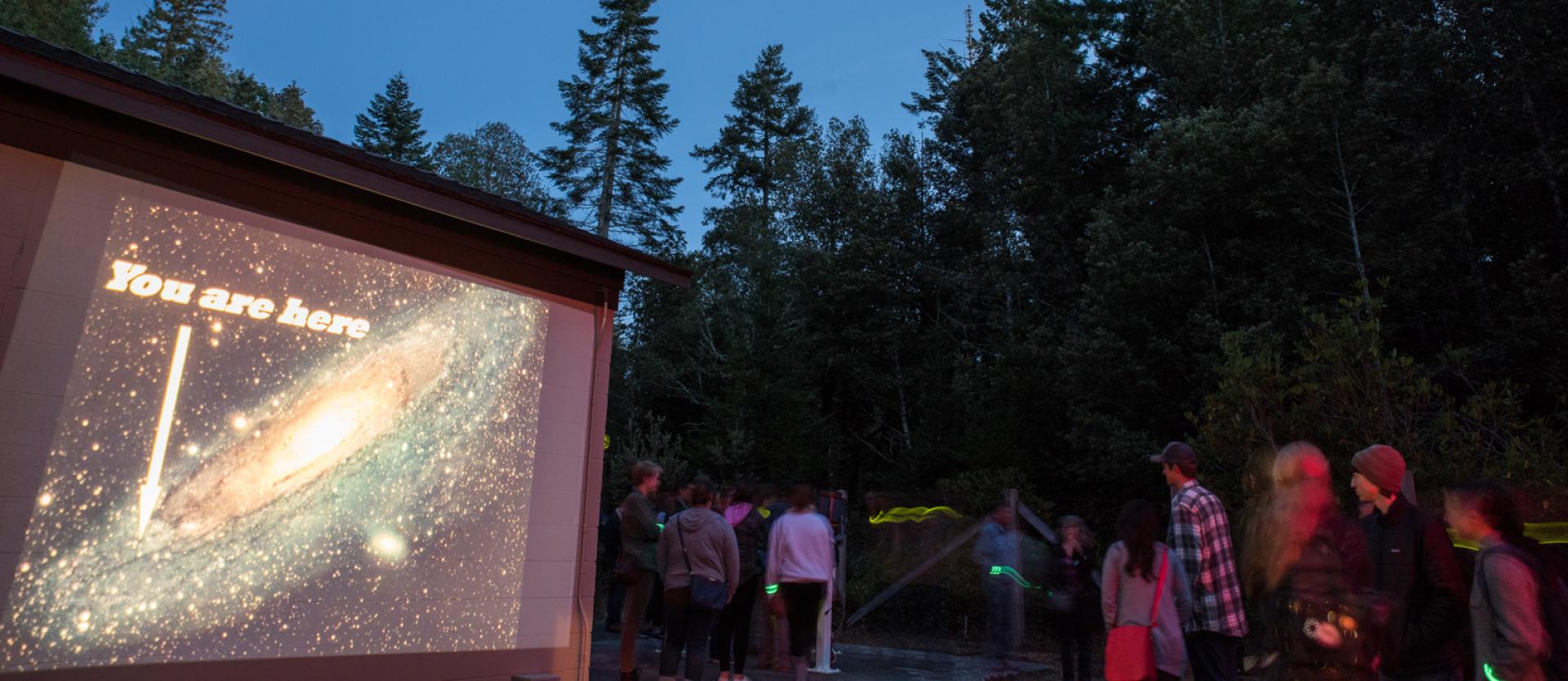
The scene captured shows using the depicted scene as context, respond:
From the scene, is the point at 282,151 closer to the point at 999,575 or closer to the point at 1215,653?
the point at 1215,653

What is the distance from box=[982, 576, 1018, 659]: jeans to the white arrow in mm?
6850

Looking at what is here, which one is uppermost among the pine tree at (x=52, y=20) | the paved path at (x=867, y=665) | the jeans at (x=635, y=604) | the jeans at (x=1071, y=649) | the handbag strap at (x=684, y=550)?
the pine tree at (x=52, y=20)

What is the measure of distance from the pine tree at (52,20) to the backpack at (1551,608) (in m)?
35.7

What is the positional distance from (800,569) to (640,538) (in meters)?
1.57

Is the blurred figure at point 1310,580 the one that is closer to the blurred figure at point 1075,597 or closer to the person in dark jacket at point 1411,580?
the person in dark jacket at point 1411,580

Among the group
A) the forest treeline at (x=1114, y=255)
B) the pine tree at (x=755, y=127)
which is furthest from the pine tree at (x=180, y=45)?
the pine tree at (x=755, y=127)

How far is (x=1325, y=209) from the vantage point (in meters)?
19.6

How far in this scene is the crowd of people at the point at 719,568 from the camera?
23.0 ft

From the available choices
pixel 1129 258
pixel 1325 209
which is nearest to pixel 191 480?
pixel 1129 258

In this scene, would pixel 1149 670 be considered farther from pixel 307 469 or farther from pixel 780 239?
pixel 780 239

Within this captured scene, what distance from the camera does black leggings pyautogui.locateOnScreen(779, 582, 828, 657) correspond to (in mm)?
7387

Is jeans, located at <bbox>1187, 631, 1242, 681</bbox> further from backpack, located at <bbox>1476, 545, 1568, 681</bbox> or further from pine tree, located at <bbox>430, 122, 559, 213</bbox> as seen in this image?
pine tree, located at <bbox>430, 122, 559, 213</bbox>

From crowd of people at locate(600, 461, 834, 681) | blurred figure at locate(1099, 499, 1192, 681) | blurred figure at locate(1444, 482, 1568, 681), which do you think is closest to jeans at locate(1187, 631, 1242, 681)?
blurred figure at locate(1099, 499, 1192, 681)

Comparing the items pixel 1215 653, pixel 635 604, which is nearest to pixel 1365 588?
pixel 1215 653
